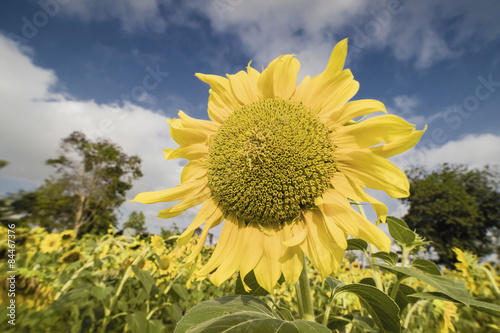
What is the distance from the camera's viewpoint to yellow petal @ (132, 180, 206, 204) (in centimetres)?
138

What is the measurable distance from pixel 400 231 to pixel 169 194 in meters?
1.32

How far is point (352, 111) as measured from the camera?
4.07 feet

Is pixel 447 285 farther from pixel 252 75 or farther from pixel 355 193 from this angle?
pixel 252 75

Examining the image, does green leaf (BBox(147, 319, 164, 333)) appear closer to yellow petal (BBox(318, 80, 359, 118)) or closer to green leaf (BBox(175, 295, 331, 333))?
green leaf (BBox(175, 295, 331, 333))

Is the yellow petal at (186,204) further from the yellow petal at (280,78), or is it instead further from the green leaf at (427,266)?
the green leaf at (427,266)

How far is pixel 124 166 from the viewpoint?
2970 cm

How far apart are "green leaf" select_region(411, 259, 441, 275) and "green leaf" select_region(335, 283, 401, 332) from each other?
533 millimetres

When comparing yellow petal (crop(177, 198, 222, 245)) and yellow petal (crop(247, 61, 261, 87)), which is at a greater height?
yellow petal (crop(247, 61, 261, 87))

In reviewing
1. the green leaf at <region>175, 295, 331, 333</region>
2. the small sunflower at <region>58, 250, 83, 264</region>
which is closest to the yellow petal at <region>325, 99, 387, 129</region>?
the green leaf at <region>175, 295, 331, 333</region>

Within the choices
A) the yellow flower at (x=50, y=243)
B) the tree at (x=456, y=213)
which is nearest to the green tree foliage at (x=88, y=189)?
the yellow flower at (x=50, y=243)

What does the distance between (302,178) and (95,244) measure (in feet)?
12.5

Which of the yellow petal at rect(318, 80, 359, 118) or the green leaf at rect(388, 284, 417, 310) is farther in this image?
the green leaf at rect(388, 284, 417, 310)

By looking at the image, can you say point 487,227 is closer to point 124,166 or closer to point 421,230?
point 421,230

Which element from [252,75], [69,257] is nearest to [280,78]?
[252,75]
